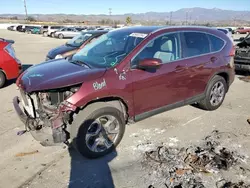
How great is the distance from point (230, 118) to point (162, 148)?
2.05m

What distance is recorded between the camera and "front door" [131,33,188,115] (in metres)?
3.84

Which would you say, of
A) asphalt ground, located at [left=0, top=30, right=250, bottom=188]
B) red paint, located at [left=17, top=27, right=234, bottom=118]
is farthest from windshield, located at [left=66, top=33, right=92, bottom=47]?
red paint, located at [left=17, top=27, right=234, bottom=118]

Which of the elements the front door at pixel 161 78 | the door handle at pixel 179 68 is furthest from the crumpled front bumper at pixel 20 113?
the door handle at pixel 179 68

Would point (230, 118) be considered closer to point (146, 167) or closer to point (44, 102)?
point (146, 167)

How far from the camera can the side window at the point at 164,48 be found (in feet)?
13.2

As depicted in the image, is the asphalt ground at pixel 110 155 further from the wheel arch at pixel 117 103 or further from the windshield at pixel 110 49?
the windshield at pixel 110 49

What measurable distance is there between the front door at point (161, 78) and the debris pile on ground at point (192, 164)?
80 cm

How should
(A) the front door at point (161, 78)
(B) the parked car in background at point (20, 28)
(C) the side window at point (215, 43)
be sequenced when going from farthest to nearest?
(B) the parked car in background at point (20, 28)
(C) the side window at point (215, 43)
(A) the front door at point (161, 78)

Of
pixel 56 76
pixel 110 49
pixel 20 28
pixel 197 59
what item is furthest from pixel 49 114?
pixel 20 28

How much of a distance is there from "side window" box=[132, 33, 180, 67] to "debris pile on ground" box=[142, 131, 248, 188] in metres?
1.52

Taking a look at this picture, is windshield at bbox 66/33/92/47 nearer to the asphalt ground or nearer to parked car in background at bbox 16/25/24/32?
the asphalt ground

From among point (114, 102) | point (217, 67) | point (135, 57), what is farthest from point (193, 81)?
point (114, 102)

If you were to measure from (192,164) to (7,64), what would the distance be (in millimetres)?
6449

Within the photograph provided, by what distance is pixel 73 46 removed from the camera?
10312 millimetres
